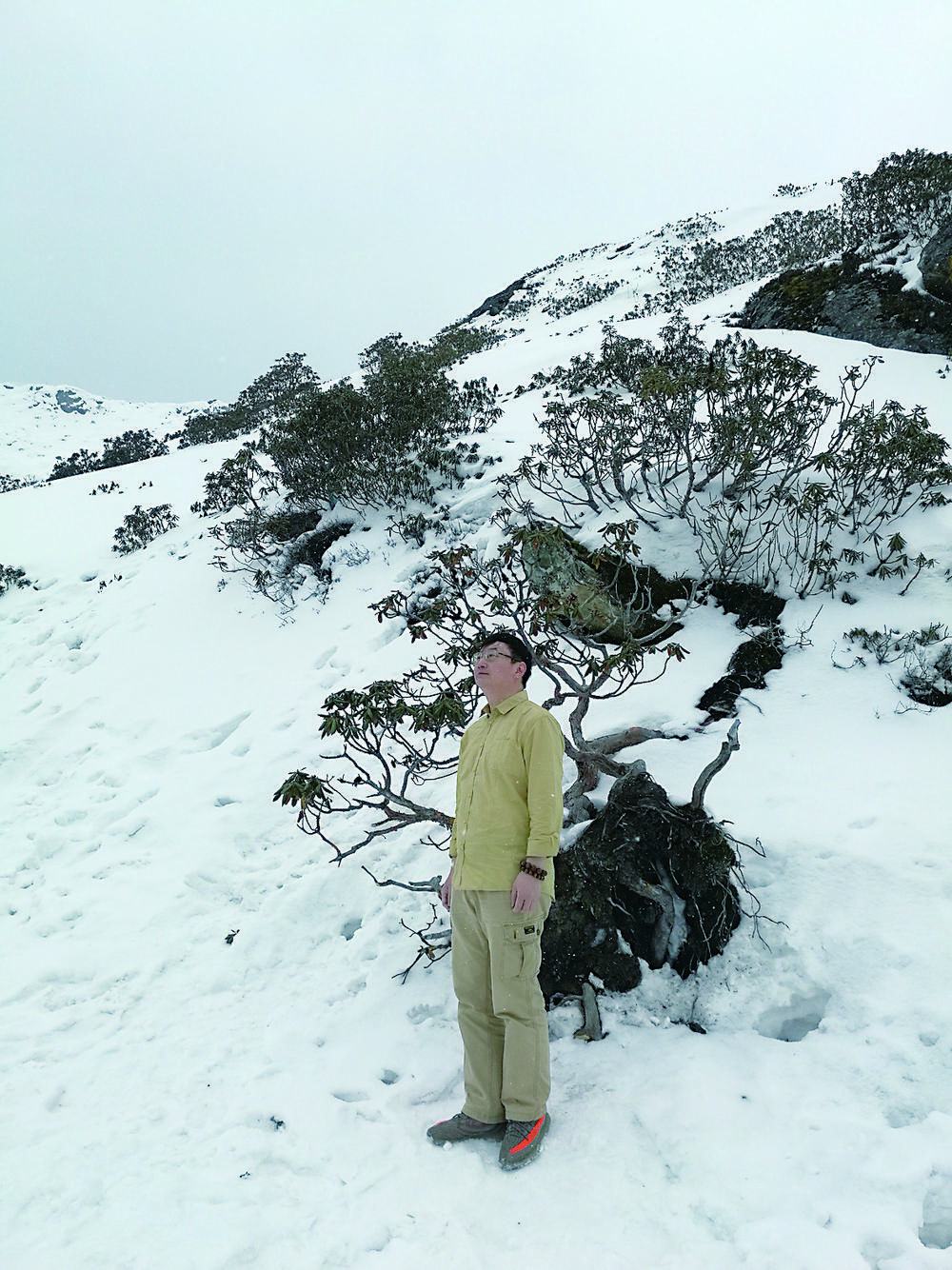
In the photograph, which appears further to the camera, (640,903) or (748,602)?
(748,602)

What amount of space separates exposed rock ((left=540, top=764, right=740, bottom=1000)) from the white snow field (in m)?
0.14

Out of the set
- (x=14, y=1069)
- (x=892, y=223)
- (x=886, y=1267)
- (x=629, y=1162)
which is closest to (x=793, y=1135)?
(x=886, y=1267)

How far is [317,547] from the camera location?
10953mm

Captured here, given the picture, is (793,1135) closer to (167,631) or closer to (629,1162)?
(629,1162)

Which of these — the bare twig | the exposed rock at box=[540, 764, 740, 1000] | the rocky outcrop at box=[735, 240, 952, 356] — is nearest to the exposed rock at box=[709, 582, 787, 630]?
the bare twig

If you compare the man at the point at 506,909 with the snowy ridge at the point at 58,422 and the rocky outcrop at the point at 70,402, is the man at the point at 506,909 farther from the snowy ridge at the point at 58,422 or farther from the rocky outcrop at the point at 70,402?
the rocky outcrop at the point at 70,402

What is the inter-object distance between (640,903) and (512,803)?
140 centimetres

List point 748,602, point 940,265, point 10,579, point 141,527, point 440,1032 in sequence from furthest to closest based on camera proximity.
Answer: point 141,527, point 10,579, point 940,265, point 748,602, point 440,1032

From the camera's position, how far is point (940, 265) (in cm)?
1121

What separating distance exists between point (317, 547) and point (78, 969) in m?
7.62

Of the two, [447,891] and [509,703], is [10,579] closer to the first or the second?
[447,891]

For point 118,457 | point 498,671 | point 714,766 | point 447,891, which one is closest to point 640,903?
point 714,766

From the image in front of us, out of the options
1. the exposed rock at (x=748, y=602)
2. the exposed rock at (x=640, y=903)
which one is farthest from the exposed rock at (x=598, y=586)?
the exposed rock at (x=640, y=903)

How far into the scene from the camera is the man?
271cm
